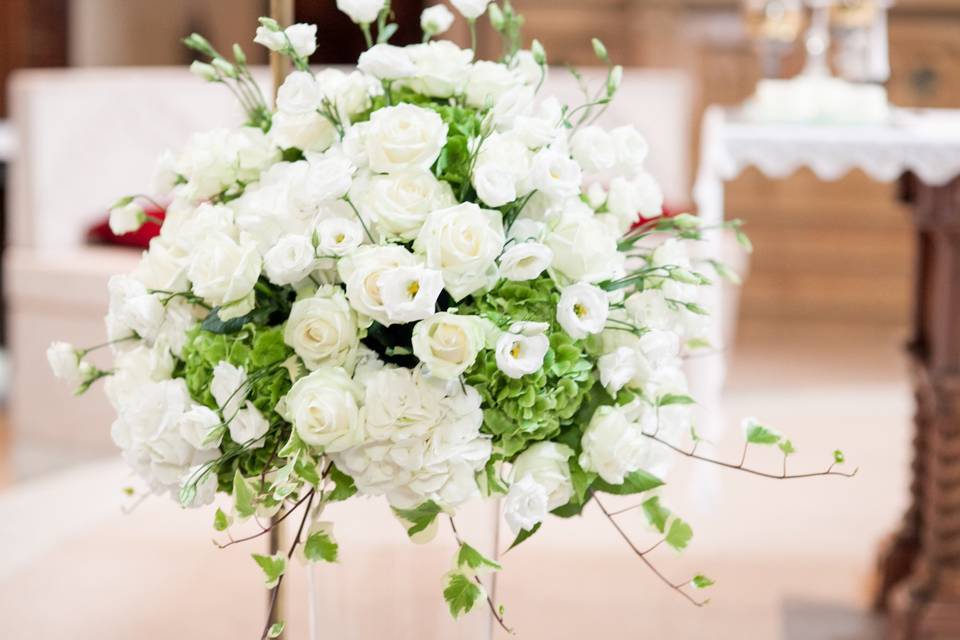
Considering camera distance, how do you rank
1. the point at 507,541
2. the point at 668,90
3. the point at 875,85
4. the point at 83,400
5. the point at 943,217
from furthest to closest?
the point at 668,90 → the point at 83,400 → the point at 875,85 → the point at 507,541 → the point at 943,217

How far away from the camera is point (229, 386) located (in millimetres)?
1017

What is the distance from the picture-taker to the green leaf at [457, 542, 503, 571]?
3.34 ft

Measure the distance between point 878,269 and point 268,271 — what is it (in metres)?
5.90

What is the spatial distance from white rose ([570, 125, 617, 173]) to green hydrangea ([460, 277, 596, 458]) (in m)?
0.13

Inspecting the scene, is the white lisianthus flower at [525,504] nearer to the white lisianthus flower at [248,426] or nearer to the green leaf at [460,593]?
the green leaf at [460,593]

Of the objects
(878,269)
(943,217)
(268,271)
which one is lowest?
(878,269)

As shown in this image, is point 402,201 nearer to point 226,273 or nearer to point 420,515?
point 226,273

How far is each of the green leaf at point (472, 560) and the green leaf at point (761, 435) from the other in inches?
9.8

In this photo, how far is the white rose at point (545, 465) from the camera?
1.05m

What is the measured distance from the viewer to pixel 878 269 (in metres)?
6.50

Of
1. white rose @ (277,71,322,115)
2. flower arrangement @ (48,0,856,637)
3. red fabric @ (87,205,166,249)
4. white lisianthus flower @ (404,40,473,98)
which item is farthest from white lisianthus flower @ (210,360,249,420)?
red fabric @ (87,205,166,249)

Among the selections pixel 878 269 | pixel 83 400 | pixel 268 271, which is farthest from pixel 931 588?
pixel 878 269

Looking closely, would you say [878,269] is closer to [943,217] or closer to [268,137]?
[943,217]

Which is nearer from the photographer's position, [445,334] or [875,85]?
[445,334]
